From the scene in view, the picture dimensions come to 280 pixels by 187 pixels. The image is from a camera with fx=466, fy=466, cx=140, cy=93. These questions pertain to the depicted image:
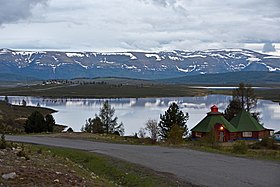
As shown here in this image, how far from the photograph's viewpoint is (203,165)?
55.1 ft

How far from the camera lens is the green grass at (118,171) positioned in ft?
46.1

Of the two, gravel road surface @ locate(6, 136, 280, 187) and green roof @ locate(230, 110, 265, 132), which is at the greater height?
green roof @ locate(230, 110, 265, 132)

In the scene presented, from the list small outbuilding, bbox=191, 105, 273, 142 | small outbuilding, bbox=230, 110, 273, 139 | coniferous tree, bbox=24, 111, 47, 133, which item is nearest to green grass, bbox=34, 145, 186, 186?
coniferous tree, bbox=24, 111, 47, 133

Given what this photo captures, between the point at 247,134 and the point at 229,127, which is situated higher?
the point at 229,127

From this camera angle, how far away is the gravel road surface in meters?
13.9

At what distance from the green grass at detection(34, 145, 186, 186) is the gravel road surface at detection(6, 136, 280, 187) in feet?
1.96

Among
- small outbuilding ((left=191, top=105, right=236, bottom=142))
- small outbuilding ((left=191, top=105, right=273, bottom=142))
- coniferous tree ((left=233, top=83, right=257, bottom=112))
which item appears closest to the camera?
small outbuilding ((left=191, top=105, right=236, bottom=142))

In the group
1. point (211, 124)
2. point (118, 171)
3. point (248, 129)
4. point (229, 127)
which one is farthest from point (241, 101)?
point (118, 171)

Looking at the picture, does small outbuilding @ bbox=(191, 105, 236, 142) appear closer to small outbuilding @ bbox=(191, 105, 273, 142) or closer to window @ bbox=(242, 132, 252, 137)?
small outbuilding @ bbox=(191, 105, 273, 142)

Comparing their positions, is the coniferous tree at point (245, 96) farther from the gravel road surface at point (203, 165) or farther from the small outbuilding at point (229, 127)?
the gravel road surface at point (203, 165)

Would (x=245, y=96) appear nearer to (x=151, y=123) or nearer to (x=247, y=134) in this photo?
(x=247, y=134)

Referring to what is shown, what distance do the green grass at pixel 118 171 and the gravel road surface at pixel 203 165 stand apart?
0.60m

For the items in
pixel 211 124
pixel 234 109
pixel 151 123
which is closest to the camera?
pixel 211 124

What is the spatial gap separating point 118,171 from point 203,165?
124 inches
